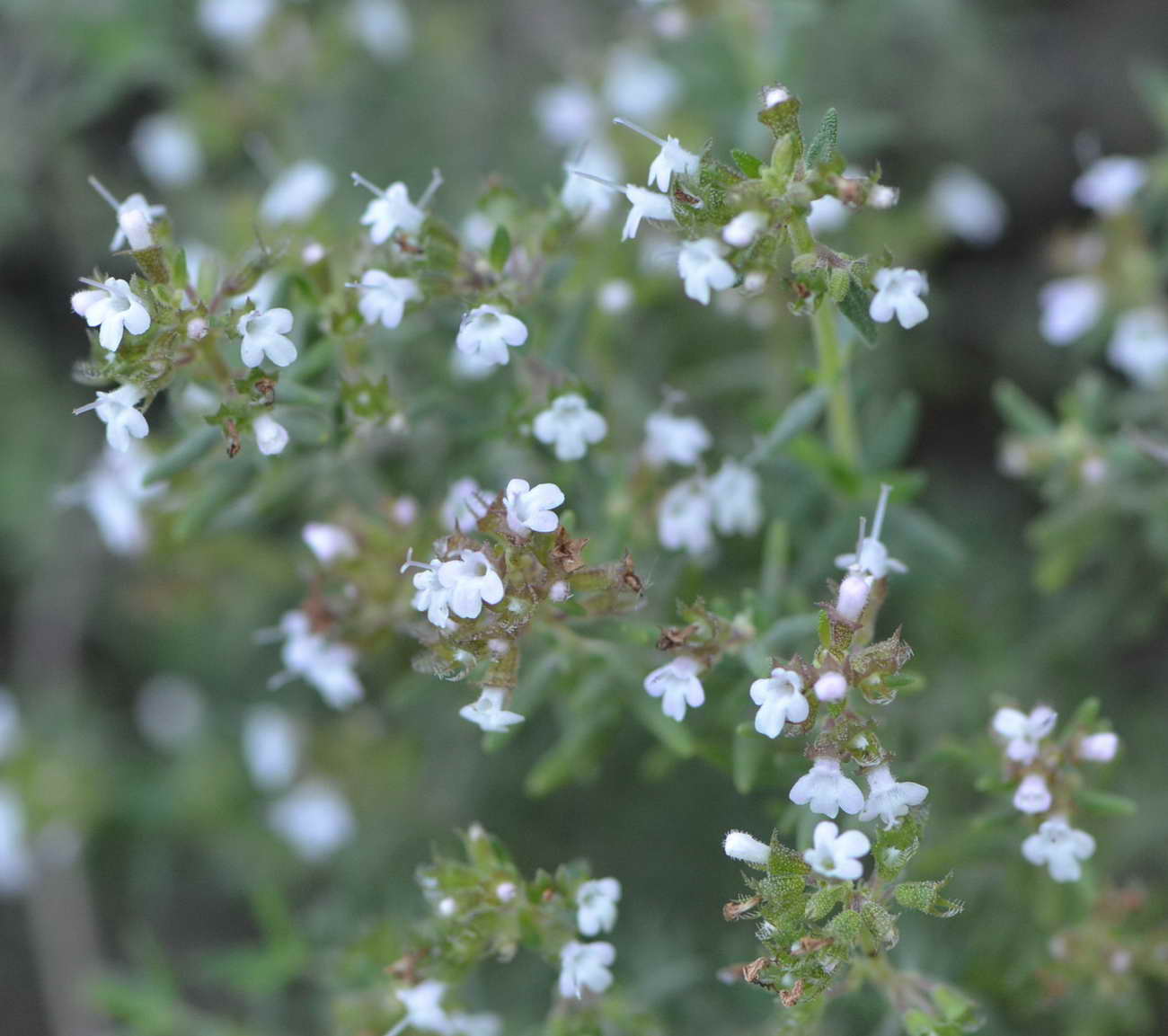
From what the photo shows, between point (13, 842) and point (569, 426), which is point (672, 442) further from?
point (13, 842)

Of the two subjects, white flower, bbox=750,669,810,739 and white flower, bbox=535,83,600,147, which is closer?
white flower, bbox=750,669,810,739

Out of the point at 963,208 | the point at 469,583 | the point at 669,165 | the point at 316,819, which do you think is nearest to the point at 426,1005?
the point at 469,583

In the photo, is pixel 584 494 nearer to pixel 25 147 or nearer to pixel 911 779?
pixel 911 779

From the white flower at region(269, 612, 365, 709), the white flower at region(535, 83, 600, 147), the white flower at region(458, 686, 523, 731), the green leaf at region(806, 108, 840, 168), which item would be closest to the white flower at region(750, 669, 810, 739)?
the white flower at region(458, 686, 523, 731)

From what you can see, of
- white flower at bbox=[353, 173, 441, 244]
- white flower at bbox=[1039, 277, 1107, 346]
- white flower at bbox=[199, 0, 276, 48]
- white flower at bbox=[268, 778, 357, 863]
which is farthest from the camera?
white flower at bbox=[199, 0, 276, 48]

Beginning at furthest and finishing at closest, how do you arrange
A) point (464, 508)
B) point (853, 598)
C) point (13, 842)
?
point (13, 842)
point (464, 508)
point (853, 598)

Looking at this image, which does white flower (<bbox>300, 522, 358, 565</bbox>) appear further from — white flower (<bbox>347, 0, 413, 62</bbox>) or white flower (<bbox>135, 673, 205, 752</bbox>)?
white flower (<bbox>347, 0, 413, 62</bbox>)

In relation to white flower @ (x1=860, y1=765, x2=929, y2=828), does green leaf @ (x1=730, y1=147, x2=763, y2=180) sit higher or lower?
higher
